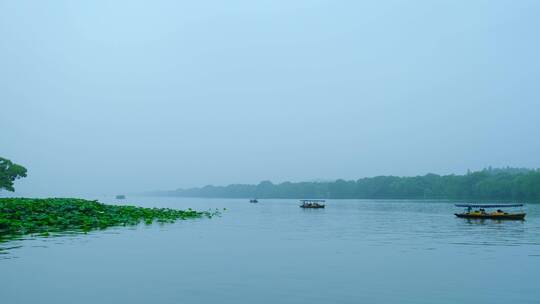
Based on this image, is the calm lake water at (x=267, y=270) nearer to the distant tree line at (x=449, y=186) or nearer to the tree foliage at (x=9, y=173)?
the tree foliage at (x=9, y=173)

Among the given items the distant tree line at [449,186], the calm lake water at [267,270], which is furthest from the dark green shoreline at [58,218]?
the distant tree line at [449,186]

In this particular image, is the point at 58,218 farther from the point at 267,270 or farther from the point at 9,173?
the point at 9,173

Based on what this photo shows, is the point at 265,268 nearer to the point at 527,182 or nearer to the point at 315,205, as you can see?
the point at 315,205

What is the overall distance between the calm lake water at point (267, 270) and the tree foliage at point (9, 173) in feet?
141

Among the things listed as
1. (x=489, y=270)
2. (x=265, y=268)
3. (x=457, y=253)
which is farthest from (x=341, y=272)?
(x=457, y=253)

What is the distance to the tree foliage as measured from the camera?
65069mm

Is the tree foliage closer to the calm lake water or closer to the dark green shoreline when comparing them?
the dark green shoreline

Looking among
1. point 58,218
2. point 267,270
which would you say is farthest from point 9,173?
point 267,270

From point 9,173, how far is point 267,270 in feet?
193

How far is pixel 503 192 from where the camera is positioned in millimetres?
120312

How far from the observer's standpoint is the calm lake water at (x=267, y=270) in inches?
569

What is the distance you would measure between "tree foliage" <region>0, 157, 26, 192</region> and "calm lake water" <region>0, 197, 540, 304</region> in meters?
42.9

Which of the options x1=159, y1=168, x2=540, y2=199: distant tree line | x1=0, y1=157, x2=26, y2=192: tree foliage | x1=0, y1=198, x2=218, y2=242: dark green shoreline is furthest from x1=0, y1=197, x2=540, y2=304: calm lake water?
x1=159, y1=168, x2=540, y2=199: distant tree line

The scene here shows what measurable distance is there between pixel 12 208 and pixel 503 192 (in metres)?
113
